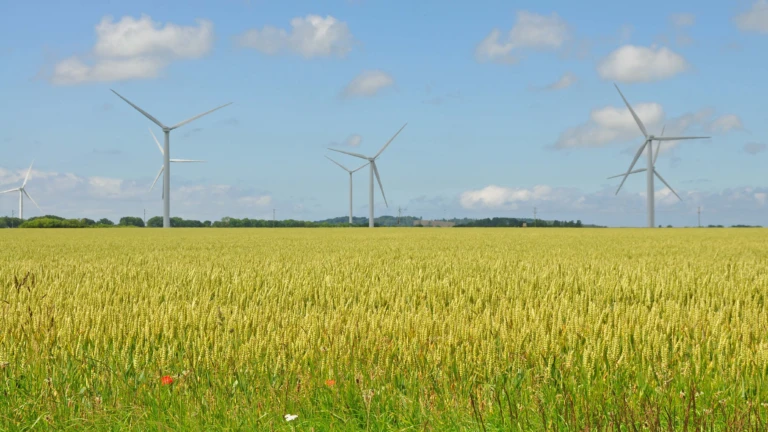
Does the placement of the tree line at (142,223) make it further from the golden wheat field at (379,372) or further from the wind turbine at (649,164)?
the golden wheat field at (379,372)

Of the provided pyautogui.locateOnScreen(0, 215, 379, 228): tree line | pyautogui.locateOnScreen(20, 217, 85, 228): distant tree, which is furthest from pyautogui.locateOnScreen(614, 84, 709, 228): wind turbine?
pyautogui.locateOnScreen(20, 217, 85, 228): distant tree

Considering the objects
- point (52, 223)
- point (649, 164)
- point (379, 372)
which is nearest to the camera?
point (379, 372)

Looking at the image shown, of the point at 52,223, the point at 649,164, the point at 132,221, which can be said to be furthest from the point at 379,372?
the point at 132,221

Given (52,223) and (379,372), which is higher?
(52,223)

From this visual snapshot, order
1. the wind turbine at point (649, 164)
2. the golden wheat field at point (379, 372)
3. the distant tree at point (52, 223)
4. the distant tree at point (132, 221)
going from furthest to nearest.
Result: the distant tree at point (132, 221)
the distant tree at point (52, 223)
the wind turbine at point (649, 164)
the golden wheat field at point (379, 372)

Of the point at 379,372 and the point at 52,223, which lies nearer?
the point at 379,372

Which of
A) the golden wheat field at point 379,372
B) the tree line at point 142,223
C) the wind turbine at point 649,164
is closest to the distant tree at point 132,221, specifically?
the tree line at point 142,223

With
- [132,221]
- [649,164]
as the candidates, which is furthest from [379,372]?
[132,221]

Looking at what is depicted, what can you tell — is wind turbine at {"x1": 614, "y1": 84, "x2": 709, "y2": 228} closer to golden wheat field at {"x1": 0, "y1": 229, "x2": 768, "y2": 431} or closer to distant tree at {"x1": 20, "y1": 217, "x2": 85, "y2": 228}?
golden wheat field at {"x1": 0, "y1": 229, "x2": 768, "y2": 431}

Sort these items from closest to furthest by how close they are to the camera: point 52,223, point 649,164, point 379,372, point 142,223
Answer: point 379,372 < point 649,164 < point 52,223 < point 142,223

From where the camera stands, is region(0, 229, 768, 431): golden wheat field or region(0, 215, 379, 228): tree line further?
region(0, 215, 379, 228): tree line

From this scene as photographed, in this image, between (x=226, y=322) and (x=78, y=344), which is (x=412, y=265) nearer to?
(x=226, y=322)

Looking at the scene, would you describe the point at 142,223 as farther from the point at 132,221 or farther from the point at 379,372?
the point at 379,372

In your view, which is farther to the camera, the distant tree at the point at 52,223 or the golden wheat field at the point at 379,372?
the distant tree at the point at 52,223
